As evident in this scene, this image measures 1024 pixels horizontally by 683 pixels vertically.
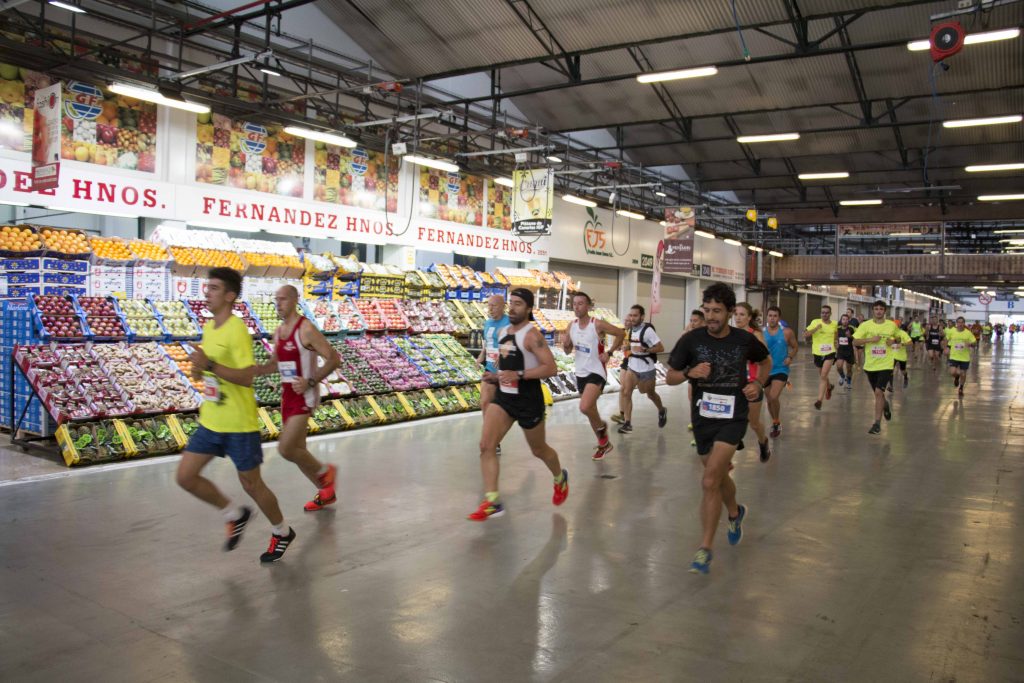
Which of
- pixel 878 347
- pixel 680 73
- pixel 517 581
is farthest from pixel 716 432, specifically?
pixel 680 73

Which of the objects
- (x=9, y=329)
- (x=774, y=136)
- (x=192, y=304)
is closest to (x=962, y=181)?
(x=774, y=136)

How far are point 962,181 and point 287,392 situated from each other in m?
25.7

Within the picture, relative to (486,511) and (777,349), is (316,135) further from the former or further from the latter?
(486,511)

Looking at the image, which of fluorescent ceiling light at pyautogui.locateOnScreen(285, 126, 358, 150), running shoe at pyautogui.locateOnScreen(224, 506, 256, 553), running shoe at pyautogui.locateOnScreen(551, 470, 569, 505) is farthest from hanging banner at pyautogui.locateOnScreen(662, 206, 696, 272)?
running shoe at pyautogui.locateOnScreen(224, 506, 256, 553)

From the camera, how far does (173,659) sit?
3516mm

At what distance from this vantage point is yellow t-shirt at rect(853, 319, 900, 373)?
10.7 meters

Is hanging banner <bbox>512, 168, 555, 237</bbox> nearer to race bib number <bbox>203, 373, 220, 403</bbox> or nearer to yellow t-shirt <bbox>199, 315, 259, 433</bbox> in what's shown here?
yellow t-shirt <bbox>199, 315, 259, 433</bbox>

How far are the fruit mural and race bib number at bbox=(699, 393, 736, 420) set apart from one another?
10.2 m

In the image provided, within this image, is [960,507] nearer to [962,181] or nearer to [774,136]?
[774,136]

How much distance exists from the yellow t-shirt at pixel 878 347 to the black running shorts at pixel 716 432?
22.1 ft

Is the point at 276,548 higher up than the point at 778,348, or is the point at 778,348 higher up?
the point at 778,348

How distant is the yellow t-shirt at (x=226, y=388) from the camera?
4758 mm

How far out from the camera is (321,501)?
6.26 meters

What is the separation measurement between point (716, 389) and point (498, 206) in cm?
1554
